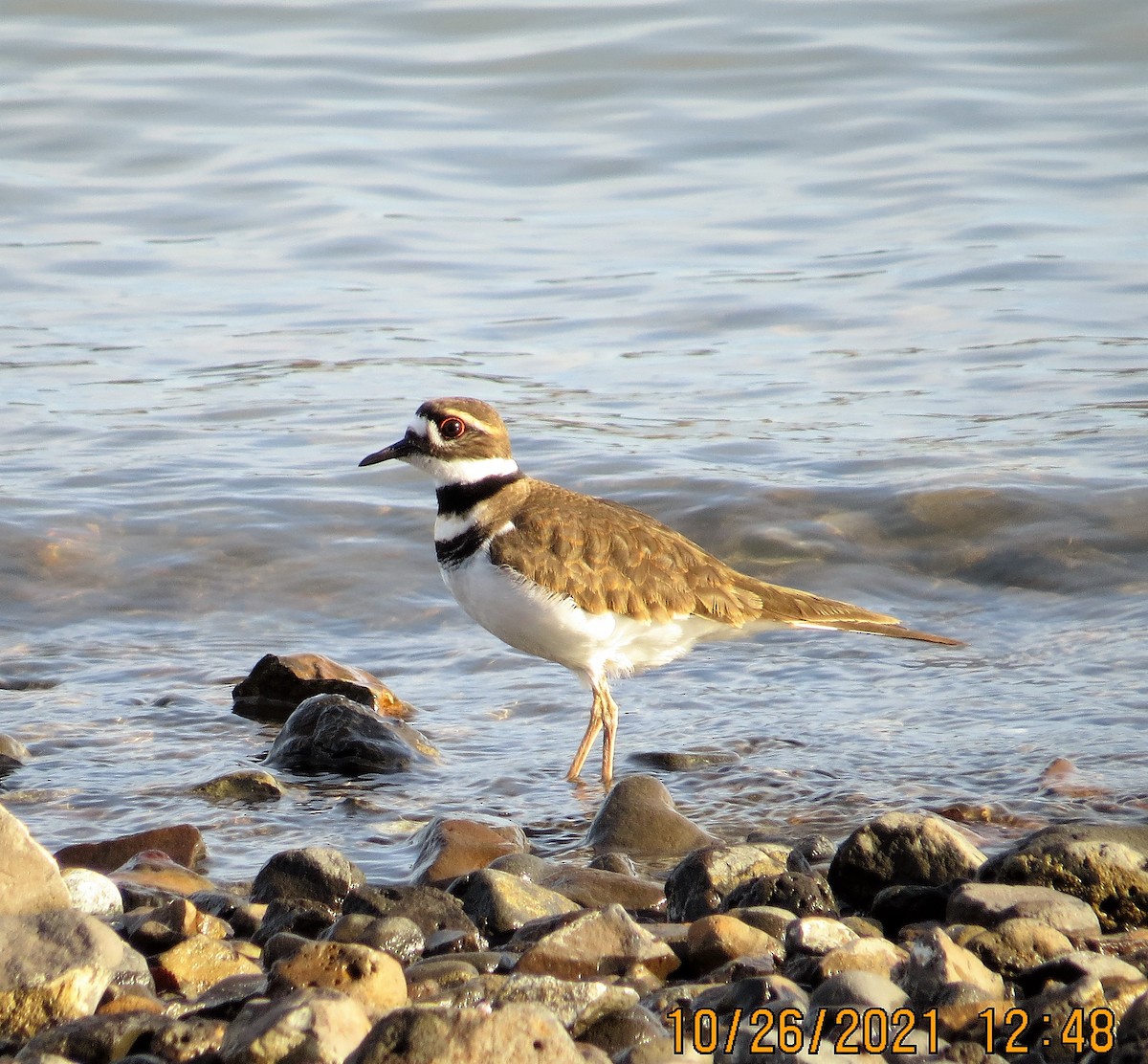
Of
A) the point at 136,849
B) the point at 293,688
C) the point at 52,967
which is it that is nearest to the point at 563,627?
the point at 293,688

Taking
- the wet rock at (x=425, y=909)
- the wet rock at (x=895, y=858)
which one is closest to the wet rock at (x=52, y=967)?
the wet rock at (x=425, y=909)

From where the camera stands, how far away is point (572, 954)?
13.0 feet

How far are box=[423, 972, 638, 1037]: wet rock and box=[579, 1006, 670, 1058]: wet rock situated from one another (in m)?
0.01

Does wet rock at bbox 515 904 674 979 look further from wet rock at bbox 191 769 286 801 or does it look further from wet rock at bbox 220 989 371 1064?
wet rock at bbox 191 769 286 801

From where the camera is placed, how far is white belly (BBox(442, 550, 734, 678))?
19.9 feet

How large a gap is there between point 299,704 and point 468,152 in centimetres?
1121

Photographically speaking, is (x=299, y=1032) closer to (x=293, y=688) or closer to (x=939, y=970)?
(x=939, y=970)

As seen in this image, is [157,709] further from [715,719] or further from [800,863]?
[800,863]

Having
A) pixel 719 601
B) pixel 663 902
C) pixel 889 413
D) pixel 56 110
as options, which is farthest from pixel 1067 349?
pixel 56 110

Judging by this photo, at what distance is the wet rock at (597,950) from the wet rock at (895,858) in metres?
0.73

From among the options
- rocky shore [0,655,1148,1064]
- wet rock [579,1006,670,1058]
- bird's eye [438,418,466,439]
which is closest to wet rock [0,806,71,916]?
rocky shore [0,655,1148,1064]

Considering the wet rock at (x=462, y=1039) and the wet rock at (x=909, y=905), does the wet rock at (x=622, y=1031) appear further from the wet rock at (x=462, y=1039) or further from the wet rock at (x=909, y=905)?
the wet rock at (x=909, y=905)

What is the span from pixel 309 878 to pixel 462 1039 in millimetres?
1472

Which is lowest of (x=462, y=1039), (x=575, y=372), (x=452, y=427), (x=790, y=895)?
(x=790, y=895)
